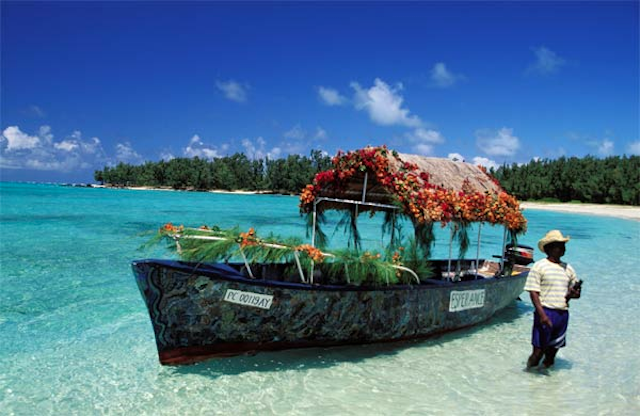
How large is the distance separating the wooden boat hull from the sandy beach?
181ft

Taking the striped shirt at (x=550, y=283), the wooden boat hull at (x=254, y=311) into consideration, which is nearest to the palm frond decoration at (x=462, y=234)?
the wooden boat hull at (x=254, y=311)

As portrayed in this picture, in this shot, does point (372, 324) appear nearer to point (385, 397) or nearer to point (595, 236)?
point (385, 397)

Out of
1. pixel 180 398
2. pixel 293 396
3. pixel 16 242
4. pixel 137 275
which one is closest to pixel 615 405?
pixel 293 396

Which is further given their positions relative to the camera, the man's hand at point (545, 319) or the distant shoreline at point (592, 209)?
the distant shoreline at point (592, 209)

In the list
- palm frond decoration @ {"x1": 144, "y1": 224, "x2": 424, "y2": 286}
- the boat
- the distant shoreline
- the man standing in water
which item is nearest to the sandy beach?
the distant shoreline

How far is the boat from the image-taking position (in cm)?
586

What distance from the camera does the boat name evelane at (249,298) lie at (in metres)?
5.86

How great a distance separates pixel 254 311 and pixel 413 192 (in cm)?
300

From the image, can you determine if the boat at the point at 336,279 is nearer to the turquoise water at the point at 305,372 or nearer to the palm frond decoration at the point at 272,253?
the palm frond decoration at the point at 272,253

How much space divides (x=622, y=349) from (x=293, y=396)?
5.99 meters

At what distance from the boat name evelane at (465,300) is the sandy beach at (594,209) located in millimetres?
52572

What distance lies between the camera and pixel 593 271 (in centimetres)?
1681

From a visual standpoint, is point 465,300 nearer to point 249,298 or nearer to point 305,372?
point 305,372

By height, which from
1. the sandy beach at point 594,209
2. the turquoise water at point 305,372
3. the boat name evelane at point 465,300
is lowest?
the turquoise water at point 305,372
